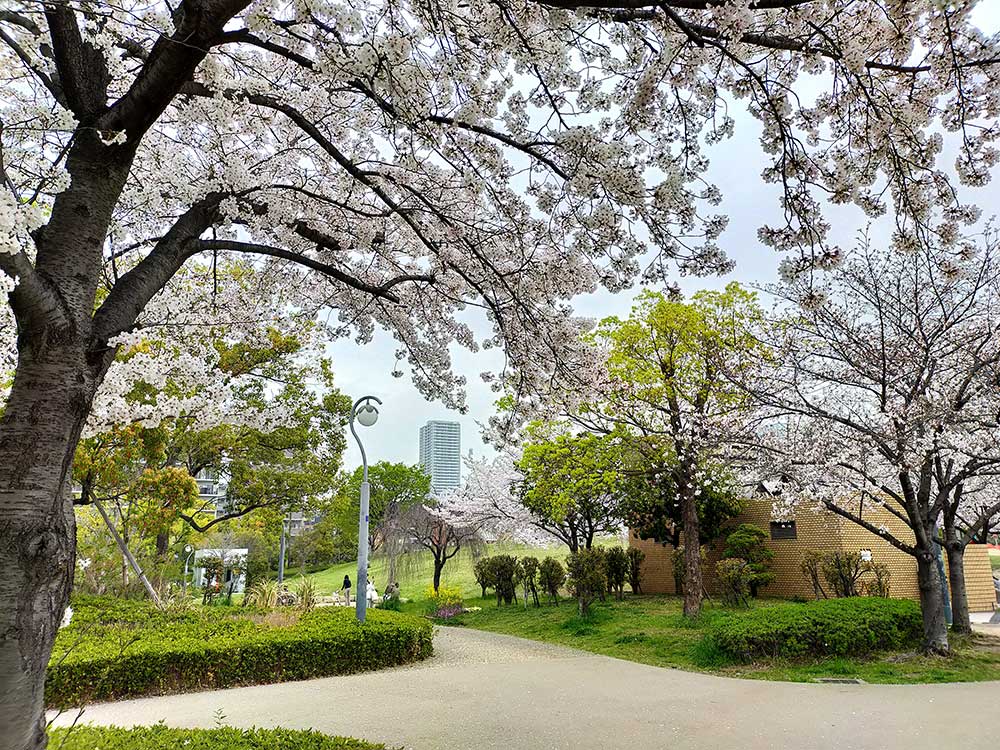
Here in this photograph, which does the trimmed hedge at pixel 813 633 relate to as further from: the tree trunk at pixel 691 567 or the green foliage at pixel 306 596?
the green foliage at pixel 306 596

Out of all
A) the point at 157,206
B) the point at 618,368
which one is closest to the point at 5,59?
the point at 157,206

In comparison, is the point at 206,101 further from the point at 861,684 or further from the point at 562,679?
the point at 861,684

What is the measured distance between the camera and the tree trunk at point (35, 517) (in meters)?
2.34

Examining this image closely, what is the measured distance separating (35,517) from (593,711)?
4745 mm

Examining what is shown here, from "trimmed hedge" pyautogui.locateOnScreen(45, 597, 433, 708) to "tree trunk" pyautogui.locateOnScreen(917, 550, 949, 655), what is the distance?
22.6ft

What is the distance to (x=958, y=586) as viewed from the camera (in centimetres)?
914

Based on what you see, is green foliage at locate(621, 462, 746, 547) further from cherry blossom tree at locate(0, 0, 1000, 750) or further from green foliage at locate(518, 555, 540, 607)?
cherry blossom tree at locate(0, 0, 1000, 750)

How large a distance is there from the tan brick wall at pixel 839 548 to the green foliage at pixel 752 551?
1.57 ft

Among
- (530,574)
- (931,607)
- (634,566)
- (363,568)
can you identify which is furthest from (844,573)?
(363,568)

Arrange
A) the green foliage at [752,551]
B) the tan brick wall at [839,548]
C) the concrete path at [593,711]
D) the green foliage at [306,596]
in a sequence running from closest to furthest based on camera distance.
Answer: the concrete path at [593,711], the green foliage at [306,596], the tan brick wall at [839,548], the green foliage at [752,551]

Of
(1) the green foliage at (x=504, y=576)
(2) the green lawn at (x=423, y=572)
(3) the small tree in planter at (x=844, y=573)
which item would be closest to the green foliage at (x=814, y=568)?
(3) the small tree in planter at (x=844, y=573)

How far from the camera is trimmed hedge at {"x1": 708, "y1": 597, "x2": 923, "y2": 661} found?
24.6 feet

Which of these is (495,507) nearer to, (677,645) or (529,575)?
(529,575)

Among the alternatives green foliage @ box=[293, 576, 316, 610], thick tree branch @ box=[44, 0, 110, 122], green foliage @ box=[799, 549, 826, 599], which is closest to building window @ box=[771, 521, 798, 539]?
green foliage @ box=[799, 549, 826, 599]
